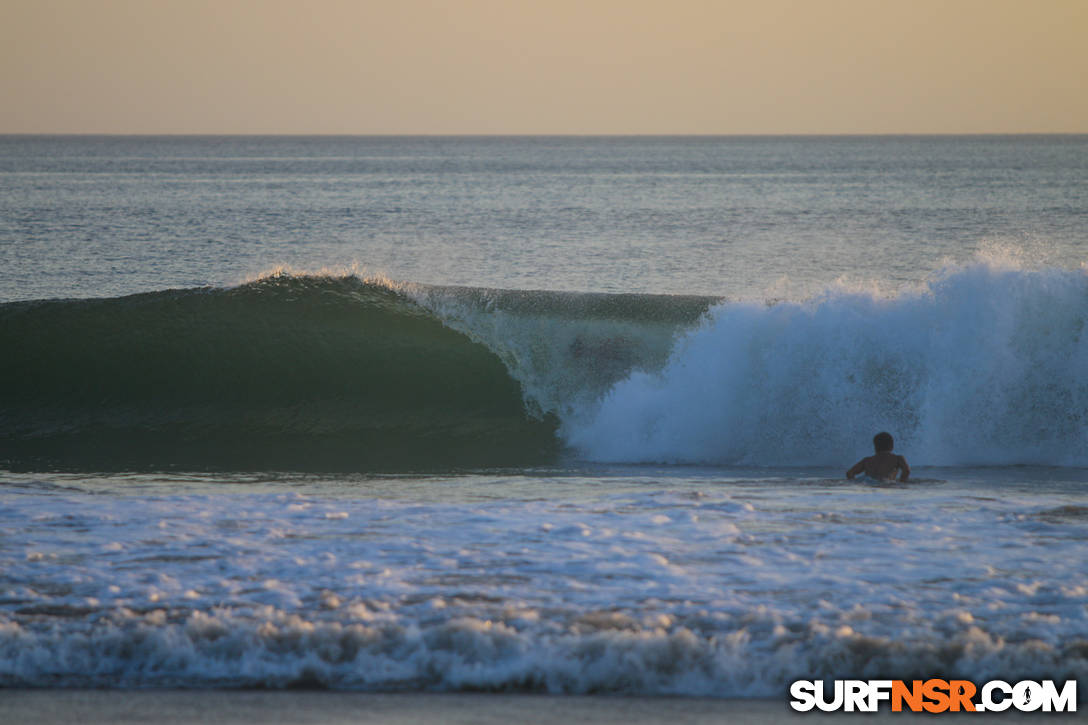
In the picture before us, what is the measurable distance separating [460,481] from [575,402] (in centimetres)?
360

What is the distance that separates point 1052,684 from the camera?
472cm

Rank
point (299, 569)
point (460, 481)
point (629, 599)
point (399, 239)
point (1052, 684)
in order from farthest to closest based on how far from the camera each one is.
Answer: point (399, 239)
point (460, 481)
point (299, 569)
point (629, 599)
point (1052, 684)

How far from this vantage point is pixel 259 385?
14.0 meters

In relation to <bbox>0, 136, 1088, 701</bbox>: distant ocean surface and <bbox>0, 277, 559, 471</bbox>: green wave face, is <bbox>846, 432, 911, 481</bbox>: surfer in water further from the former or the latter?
<bbox>0, 277, 559, 471</bbox>: green wave face

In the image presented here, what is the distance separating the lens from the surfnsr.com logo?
4582 mm

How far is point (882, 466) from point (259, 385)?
8240 mm

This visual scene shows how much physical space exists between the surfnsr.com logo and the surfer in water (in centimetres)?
465

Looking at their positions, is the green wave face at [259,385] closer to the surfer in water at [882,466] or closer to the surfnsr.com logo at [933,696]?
the surfer in water at [882,466]

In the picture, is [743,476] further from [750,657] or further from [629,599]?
[750,657]

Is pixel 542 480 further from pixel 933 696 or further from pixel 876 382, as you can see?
pixel 933 696

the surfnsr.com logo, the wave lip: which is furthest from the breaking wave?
the surfnsr.com logo

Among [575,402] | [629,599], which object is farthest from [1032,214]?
[629,599]

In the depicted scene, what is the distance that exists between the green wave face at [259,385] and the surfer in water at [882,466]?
3338 millimetres

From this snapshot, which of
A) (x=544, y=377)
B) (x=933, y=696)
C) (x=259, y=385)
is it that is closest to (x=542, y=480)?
(x=544, y=377)
